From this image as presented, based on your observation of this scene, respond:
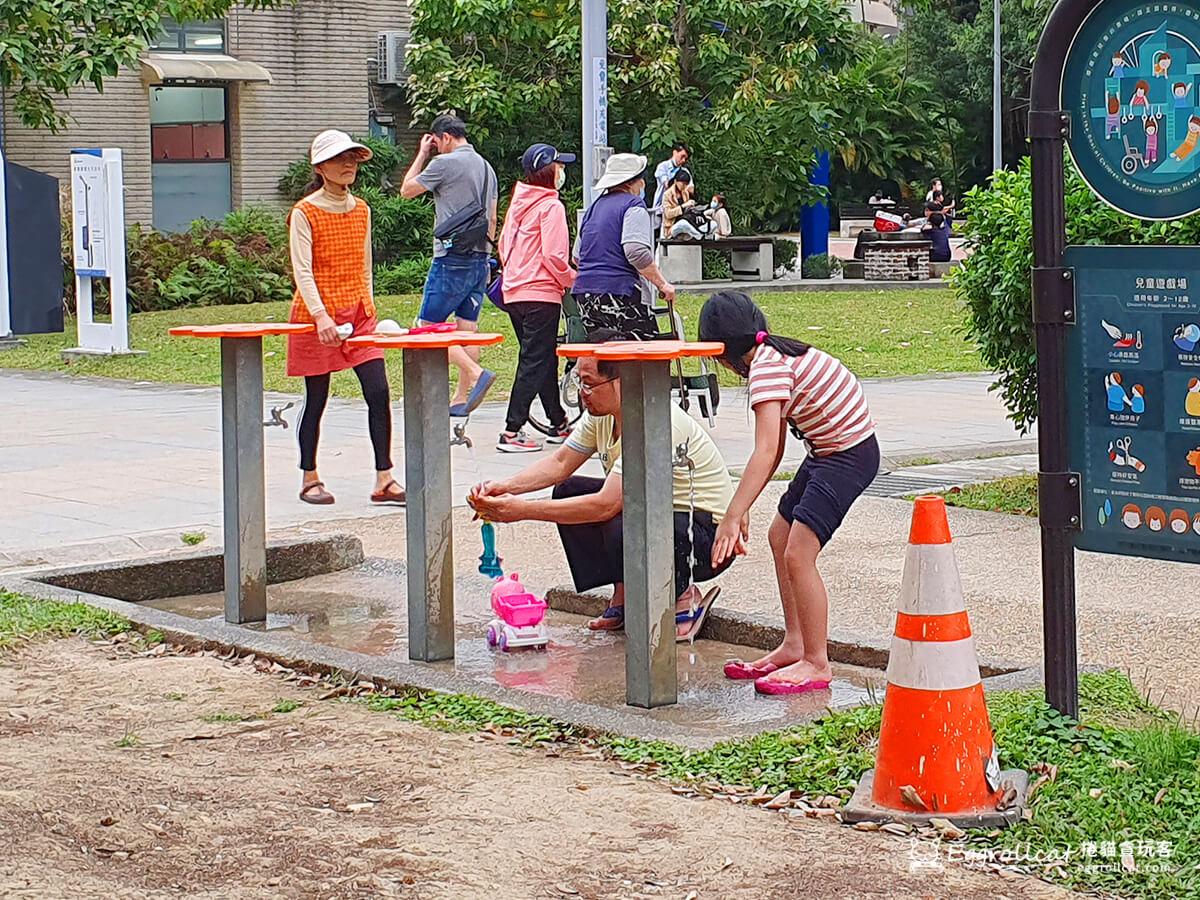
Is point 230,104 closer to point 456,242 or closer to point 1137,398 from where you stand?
point 456,242

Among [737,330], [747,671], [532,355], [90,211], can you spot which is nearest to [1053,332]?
[737,330]

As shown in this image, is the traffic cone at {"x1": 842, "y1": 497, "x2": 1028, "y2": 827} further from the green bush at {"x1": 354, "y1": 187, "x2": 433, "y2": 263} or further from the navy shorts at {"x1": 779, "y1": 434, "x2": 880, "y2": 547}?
the green bush at {"x1": 354, "y1": 187, "x2": 433, "y2": 263}

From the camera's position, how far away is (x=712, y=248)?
2762 centimetres

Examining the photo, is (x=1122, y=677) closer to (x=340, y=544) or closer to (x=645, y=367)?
(x=645, y=367)

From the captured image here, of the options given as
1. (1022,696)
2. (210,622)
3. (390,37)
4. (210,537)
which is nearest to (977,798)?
(1022,696)

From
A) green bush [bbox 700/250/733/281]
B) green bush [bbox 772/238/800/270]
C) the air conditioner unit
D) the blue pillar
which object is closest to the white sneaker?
green bush [bbox 700/250/733/281]

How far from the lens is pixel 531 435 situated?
11.8 metres

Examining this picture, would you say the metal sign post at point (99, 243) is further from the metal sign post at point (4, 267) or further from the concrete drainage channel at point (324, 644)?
the concrete drainage channel at point (324, 644)

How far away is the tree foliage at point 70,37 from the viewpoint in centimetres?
1862

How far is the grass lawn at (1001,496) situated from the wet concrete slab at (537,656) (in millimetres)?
2723

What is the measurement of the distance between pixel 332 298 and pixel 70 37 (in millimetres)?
11636

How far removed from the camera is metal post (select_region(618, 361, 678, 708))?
5.44 m

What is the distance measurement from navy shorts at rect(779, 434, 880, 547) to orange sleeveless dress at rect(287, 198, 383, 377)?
3.81 m

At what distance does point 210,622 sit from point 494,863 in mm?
2840
